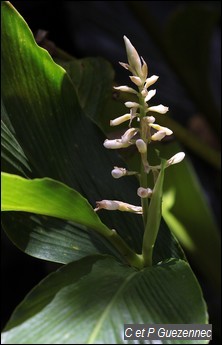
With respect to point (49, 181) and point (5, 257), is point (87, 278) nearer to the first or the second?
point (49, 181)

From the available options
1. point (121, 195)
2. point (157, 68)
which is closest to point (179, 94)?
point (157, 68)

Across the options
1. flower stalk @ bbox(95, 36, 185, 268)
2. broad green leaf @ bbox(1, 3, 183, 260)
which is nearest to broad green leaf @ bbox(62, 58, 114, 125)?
broad green leaf @ bbox(1, 3, 183, 260)

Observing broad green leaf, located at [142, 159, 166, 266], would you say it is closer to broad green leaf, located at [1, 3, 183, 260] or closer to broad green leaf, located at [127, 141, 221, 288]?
broad green leaf, located at [1, 3, 183, 260]

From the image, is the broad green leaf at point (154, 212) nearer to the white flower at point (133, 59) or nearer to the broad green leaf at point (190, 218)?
the white flower at point (133, 59)

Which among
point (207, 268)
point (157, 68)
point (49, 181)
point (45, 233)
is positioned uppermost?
point (49, 181)

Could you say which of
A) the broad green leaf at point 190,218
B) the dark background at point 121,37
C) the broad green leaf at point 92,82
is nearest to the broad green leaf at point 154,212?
the broad green leaf at point 92,82

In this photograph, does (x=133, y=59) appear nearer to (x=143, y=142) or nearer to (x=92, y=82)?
(x=143, y=142)
